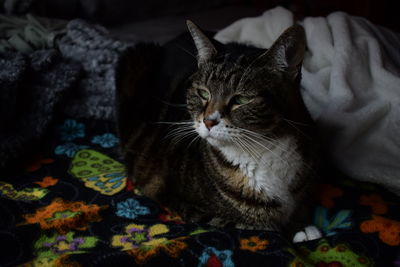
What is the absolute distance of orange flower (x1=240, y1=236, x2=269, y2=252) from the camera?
93 cm

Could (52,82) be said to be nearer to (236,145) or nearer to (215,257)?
(236,145)

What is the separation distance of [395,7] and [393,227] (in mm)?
2049

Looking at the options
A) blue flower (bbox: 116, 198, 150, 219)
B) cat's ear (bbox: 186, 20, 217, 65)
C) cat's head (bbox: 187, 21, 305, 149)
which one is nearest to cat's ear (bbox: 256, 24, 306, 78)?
cat's head (bbox: 187, 21, 305, 149)

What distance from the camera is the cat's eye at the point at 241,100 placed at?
0.96 m

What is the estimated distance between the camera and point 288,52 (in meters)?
0.94

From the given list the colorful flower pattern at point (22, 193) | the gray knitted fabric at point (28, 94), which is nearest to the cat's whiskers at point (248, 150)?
the colorful flower pattern at point (22, 193)

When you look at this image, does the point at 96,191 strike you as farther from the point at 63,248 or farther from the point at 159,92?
the point at 159,92

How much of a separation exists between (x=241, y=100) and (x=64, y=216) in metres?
0.52

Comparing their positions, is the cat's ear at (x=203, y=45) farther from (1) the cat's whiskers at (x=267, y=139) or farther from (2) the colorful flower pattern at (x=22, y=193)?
(2) the colorful flower pattern at (x=22, y=193)

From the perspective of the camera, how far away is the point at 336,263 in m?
0.91

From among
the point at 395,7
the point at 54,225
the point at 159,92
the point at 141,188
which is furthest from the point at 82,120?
the point at 395,7

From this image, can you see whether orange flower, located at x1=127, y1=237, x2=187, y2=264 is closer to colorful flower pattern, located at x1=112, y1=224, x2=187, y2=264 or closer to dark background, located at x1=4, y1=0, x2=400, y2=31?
colorful flower pattern, located at x1=112, y1=224, x2=187, y2=264

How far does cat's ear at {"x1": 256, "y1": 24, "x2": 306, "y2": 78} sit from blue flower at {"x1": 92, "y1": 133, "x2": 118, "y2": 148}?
66 cm

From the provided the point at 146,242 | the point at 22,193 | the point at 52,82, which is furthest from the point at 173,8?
the point at 146,242
